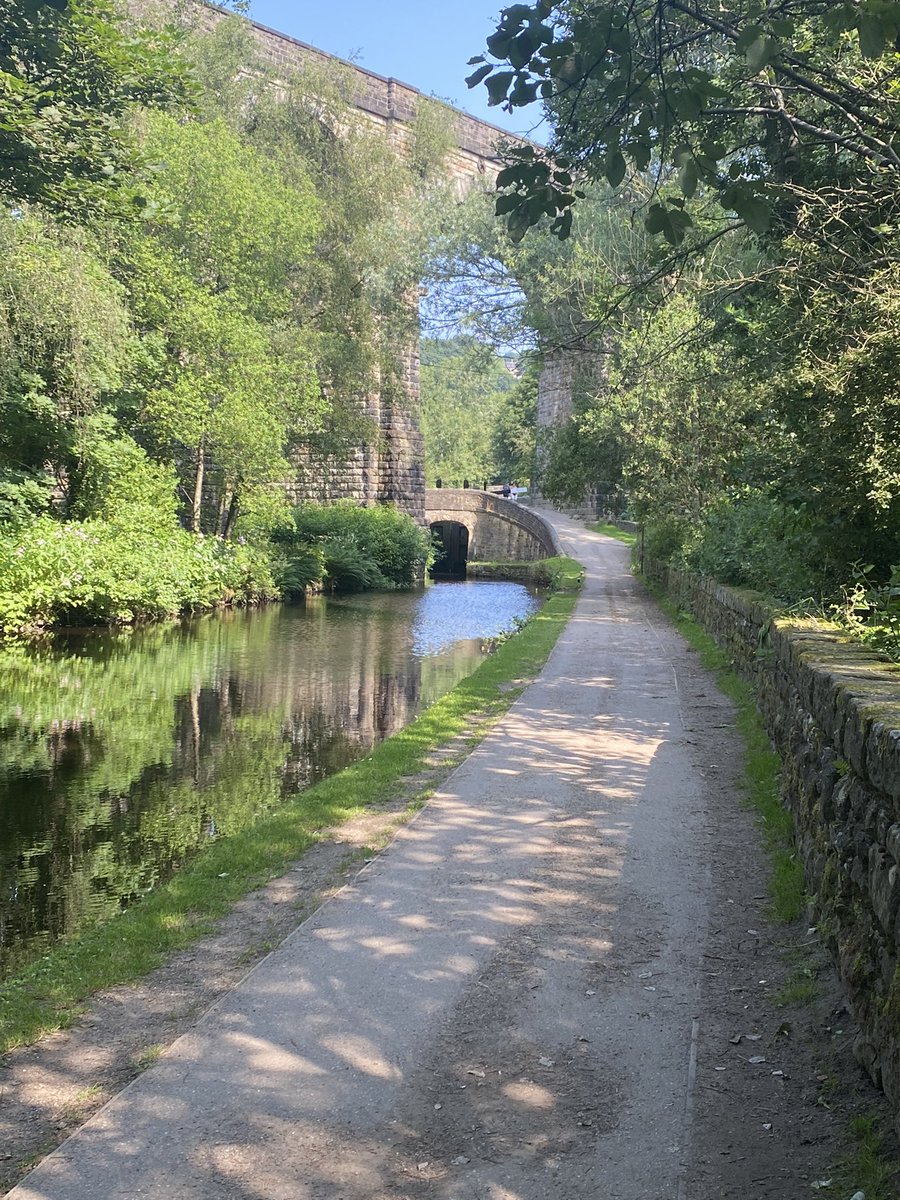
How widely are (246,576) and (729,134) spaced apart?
60.7ft

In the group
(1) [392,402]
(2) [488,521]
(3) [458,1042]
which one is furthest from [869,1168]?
(2) [488,521]

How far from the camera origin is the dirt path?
10.6ft

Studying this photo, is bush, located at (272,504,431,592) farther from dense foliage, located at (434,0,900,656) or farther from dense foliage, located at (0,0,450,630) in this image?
dense foliage, located at (434,0,900,656)

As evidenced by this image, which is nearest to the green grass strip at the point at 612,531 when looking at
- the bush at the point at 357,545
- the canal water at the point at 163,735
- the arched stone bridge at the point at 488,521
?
the arched stone bridge at the point at 488,521

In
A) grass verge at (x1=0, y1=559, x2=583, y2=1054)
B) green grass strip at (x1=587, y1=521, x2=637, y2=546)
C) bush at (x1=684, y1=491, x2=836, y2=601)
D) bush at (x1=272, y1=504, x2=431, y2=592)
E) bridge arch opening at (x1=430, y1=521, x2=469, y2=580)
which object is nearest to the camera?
grass verge at (x1=0, y1=559, x2=583, y2=1054)

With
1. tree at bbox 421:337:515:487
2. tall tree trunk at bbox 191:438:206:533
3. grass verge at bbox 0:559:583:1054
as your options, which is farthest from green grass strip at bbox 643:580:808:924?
tree at bbox 421:337:515:487

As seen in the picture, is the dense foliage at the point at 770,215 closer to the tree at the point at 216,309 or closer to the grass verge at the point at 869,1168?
the grass verge at the point at 869,1168

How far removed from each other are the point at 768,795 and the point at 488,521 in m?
42.8

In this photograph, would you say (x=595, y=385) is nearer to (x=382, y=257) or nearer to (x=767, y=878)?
(x=382, y=257)

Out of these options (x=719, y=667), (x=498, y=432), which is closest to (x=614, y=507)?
(x=719, y=667)

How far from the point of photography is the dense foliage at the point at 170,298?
46.5ft

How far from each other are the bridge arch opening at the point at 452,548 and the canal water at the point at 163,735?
95.5ft

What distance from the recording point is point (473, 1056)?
3.92 metres

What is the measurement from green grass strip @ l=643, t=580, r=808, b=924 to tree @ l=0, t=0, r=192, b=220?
31.1ft
